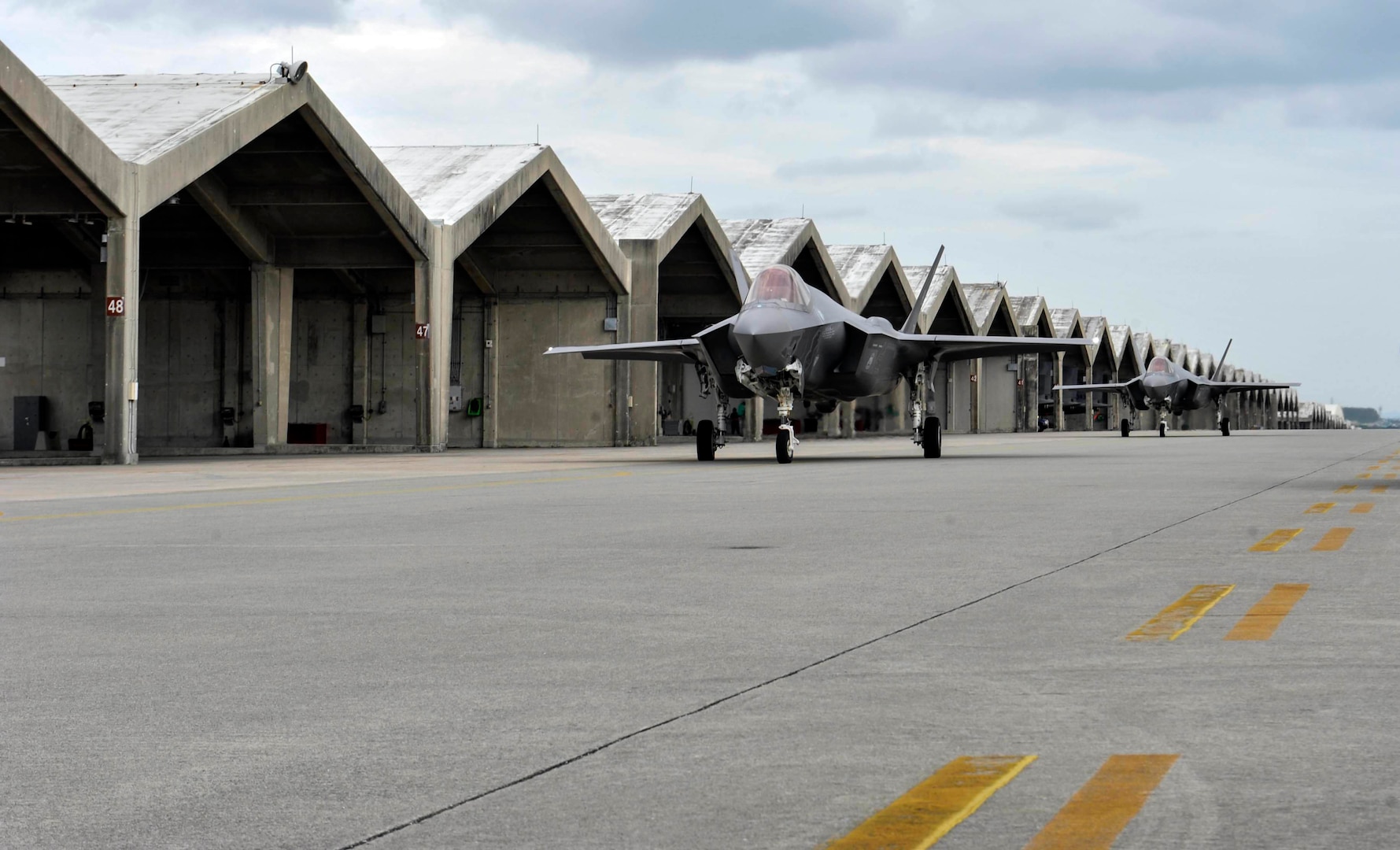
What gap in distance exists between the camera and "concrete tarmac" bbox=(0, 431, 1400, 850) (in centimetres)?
373

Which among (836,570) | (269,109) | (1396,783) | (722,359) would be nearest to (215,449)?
(269,109)

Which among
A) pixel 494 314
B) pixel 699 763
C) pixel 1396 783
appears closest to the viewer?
pixel 1396 783

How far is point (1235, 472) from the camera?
23.2 metres

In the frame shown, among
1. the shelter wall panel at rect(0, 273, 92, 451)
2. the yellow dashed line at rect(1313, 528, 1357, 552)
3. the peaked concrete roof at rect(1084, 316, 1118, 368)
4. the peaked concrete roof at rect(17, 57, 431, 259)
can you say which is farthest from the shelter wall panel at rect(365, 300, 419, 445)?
the peaked concrete roof at rect(1084, 316, 1118, 368)

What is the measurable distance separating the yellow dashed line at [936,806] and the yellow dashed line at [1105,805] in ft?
0.69

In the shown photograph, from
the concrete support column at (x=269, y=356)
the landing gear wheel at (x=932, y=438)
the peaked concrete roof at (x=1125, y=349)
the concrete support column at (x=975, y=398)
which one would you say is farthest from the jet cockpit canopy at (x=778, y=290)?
the peaked concrete roof at (x=1125, y=349)

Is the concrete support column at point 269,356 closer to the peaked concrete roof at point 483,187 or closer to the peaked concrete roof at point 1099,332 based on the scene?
the peaked concrete roof at point 483,187

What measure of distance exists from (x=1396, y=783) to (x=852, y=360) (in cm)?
2547

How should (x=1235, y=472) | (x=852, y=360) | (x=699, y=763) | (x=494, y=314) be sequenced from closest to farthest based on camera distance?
(x=699, y=763) < (x=1235, y=472) < (x=852, y=360) < (x=494, y=314)

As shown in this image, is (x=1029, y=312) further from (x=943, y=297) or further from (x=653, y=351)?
(x=653, y=351)

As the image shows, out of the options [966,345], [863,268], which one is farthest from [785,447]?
[863,268]

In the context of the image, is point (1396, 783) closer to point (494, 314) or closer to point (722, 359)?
point (722, 359)

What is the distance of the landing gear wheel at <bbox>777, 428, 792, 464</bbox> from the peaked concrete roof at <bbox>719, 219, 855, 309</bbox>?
2308 centimetres

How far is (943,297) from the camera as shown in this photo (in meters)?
68.4
